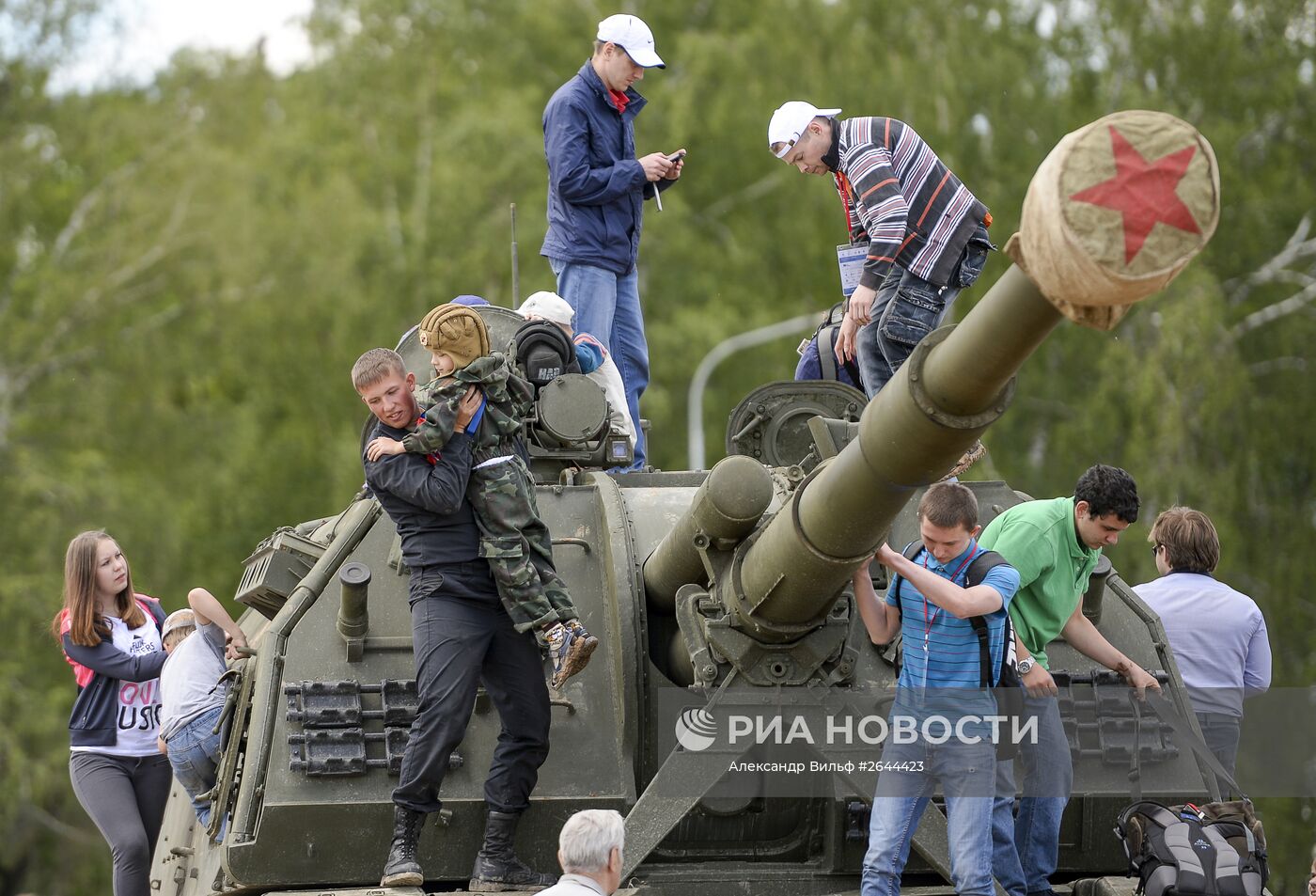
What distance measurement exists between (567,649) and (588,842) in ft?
4.62

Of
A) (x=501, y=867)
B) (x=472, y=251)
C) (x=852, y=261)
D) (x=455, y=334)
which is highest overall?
(x=472, y=251)

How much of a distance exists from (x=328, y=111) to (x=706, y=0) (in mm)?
5927

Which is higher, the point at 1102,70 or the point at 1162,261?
the point at 1102,70

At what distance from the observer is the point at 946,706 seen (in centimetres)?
693

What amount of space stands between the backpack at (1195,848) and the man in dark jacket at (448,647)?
2.08m

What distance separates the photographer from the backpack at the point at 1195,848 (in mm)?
6883

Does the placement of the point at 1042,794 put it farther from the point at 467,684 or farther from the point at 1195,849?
Result: the point at 467,684

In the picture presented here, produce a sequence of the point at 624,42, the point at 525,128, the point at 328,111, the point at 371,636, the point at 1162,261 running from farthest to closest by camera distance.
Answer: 1. the point at 328,111
2. the point at 525,128
3. the point at 624,42
4. the point at 371,636
5. the point at 1162,261

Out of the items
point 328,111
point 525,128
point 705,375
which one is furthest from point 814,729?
point 328,111

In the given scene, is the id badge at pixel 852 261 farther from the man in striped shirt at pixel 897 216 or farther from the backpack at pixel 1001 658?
the backpack at pixel 1001 658

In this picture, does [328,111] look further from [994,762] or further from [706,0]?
[994,762]

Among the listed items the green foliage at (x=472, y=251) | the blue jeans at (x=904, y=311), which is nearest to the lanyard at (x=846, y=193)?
the blue jeans at (x=904, y=311)

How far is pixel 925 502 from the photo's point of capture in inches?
272

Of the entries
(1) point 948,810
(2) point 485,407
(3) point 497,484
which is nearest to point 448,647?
(3) point 497,484
